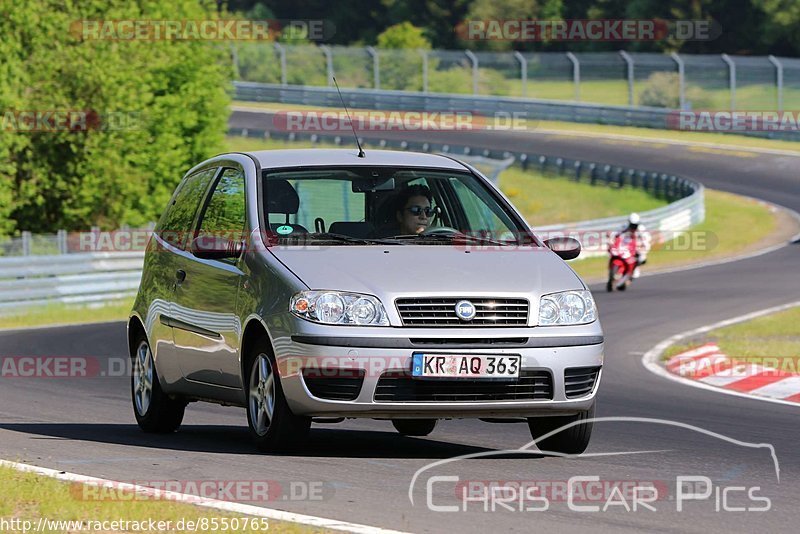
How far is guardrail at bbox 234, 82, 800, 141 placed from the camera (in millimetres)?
58438

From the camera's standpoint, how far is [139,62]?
116ft

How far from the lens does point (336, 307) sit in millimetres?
7785

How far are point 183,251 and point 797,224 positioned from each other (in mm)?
30737

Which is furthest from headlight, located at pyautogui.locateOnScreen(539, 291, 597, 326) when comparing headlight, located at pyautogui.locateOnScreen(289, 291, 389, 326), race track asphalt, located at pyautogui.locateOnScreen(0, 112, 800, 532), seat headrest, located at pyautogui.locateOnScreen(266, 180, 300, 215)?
seat headrest, located at pyautogui.locateOnScreen(266, 180, 300, 215)

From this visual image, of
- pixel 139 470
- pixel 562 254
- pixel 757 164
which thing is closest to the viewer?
pixel 139 470

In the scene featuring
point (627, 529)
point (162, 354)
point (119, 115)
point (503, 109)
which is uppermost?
point (627, 529)

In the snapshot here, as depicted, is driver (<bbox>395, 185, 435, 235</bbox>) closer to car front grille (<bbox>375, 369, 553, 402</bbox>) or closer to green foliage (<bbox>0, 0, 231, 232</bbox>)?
car front grille (<bbox>375, 369, 553, 402</bbox>)

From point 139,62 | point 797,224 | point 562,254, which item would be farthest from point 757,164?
point 562,254

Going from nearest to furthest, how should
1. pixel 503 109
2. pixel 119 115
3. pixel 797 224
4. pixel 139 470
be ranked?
pixel 139 470 → pixel 119 115 → pixel 797 224 → pixel 503 109

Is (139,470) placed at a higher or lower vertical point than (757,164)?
higher

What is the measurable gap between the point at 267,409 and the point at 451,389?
1.02m

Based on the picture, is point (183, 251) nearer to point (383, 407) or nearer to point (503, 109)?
point (383, 407)

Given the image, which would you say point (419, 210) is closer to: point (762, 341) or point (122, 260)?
point (762, 341)

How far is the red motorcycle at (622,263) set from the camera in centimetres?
2614
